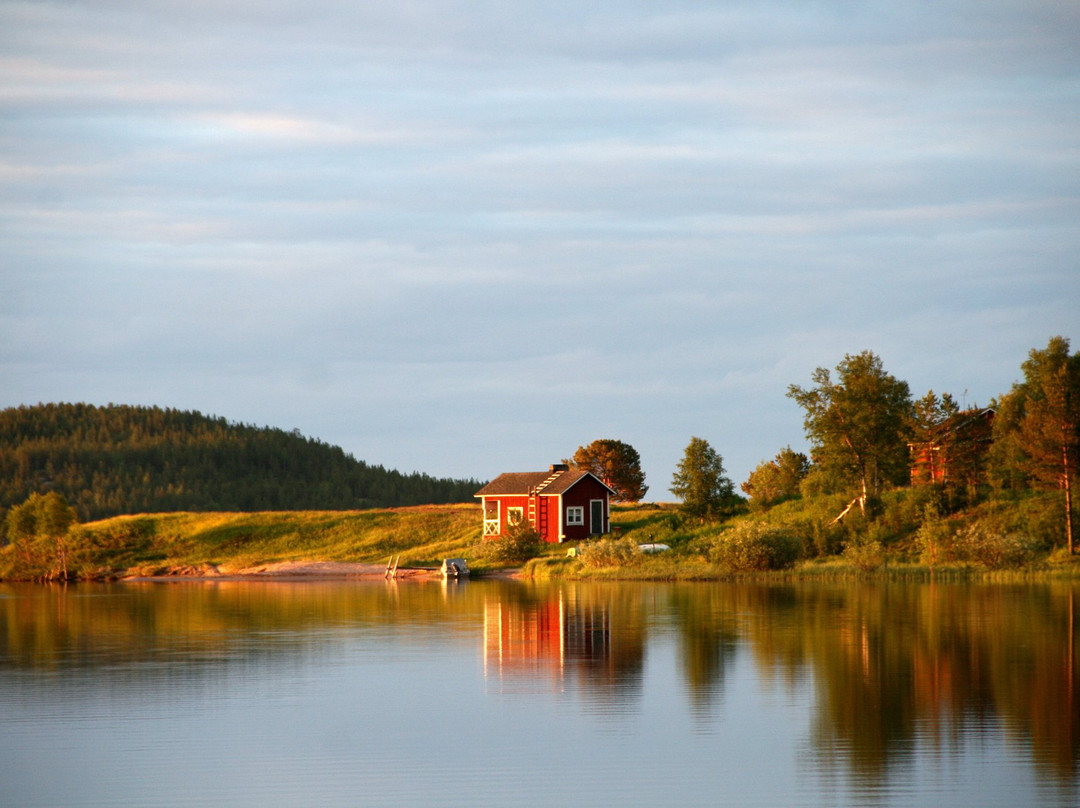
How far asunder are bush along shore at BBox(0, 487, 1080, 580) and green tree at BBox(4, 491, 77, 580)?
98 millimetres

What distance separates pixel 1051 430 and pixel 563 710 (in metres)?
38.1

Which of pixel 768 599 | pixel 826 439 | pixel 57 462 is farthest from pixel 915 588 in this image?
pixel 57 462

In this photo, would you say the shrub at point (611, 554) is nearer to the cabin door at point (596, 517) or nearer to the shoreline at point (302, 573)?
the shoreline at point (302, 573)

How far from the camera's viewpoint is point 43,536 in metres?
82.4

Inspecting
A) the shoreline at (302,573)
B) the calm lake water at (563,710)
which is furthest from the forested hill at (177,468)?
the calm lake water at (563,710)

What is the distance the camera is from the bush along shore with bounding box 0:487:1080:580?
52.3m

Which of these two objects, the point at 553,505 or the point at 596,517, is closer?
the point at 553,505

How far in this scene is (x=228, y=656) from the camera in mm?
28766

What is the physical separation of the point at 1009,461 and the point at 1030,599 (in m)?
17.4

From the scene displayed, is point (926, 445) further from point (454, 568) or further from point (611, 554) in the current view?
point (454, 568)

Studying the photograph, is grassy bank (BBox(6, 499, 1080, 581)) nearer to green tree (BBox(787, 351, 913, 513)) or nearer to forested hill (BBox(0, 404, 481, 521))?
green tree (BBox(787, 351, 913, 513))

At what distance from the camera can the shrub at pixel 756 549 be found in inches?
2158

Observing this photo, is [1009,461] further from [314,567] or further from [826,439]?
[314,567]

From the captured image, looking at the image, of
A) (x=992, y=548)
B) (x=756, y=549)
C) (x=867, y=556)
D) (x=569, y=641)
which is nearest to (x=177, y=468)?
(x=756, y=549)
